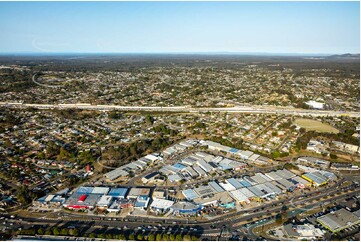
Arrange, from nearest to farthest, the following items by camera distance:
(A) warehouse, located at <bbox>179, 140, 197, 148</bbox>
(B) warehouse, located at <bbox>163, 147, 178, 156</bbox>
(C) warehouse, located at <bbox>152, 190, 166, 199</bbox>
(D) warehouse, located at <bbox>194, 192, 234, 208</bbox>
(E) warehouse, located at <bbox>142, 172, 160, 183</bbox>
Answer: (D) warehouse, located at <bbox>194, 192, 234, 208</bbox>
(C) warehouse, located at <bbox>152, 190, 166, 199</bbox>
(E) warehouse, located at <bbox>142, 172, 160, 183</bbox>
(B) warehouse, located at <bbox>163, 147, 178, 156</bbox>
(A) warehouse, located at <bbox>179, 140, 197, 148</bbox>

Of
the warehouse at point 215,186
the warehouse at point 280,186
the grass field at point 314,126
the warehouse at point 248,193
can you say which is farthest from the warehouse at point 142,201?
the grass field at point 314,126

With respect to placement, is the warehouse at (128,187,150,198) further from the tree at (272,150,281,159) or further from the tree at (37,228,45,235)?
the tree at (272,150,281,159)

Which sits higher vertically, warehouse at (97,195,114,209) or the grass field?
the grass field

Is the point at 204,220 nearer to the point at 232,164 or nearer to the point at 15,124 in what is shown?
the point at 232,164

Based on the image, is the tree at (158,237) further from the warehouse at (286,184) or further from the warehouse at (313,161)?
the warehouse at (313,161)

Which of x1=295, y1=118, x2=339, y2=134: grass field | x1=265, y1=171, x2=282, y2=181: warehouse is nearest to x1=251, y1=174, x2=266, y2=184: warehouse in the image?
x1=265, y1=171, x2=282, y2=181: warehouse

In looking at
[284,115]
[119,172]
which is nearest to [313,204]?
[119,172]

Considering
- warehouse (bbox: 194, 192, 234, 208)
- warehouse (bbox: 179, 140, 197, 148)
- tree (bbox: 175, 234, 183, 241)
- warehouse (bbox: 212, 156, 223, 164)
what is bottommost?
tree (bbox: 175, 234, 183, 241)
